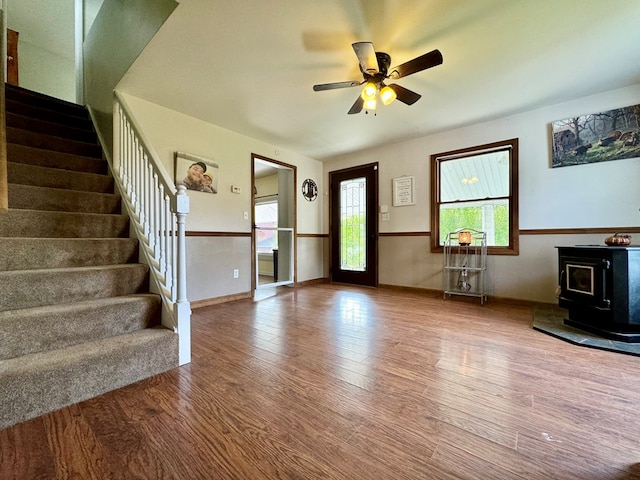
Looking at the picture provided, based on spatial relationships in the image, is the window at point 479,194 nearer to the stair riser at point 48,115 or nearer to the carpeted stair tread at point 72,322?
the carpeted stair tread at point 72,322

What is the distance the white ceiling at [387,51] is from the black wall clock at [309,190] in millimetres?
1560

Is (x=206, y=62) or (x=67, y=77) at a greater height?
(x=67, y=77)

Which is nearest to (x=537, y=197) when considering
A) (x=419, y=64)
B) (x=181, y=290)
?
(x=419, y=64)

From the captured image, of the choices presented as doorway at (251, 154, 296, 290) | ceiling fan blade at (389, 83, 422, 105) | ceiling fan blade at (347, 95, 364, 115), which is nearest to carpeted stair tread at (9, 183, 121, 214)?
doorway at (251, 154, 296, 290)

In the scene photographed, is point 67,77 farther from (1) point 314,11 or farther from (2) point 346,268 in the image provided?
(2) point 346,268

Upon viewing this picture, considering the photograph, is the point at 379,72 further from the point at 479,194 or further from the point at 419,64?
the point at 479,194

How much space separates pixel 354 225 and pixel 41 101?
14.6 feet

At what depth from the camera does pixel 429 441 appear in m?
1.09

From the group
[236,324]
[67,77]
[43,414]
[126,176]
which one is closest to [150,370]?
[43,414]

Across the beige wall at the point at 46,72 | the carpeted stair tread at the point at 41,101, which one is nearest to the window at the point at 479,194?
the carpeted stair tread at the point at 41,101

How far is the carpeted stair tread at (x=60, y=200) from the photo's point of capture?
2059 millimetres

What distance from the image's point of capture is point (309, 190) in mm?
5027

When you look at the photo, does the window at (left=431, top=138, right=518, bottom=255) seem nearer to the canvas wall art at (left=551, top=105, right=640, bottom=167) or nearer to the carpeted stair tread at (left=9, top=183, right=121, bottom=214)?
the canvas wall art at (left=551, top=105, right=640, bottom=167)

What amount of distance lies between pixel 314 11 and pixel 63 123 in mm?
3206
